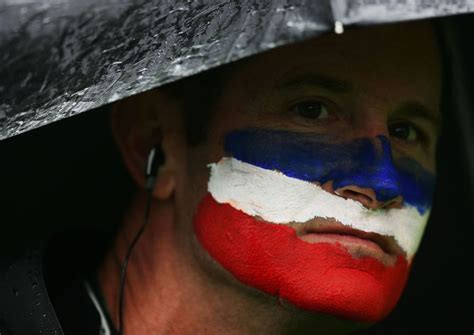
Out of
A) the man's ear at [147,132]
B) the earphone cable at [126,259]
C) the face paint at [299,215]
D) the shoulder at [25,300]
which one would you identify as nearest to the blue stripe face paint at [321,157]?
the face paint at [299,215]

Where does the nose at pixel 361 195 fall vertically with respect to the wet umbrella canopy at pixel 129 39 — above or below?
below

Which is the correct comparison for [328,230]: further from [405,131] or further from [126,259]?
[126,259]

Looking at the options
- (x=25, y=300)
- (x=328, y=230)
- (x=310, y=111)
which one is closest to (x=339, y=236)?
(x=328, y=230)

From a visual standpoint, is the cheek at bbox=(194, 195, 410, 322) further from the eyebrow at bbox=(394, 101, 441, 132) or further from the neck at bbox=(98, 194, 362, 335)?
the eyebrow at bbox=(394, 101, 441, 132)

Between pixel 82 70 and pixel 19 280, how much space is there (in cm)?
64

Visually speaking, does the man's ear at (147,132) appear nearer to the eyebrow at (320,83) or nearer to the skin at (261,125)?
the skin at (261,125)

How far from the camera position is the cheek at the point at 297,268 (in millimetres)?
2201

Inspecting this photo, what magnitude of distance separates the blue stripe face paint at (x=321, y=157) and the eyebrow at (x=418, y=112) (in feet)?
0.47

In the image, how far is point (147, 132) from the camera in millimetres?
2555

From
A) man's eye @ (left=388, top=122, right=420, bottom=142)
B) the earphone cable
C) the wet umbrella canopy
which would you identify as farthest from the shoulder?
man's eye @ (left=388, top=122, right=420, bottom=142)

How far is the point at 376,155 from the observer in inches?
88.6

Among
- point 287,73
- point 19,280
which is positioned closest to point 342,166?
point 287,73

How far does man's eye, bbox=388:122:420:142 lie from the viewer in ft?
7.95

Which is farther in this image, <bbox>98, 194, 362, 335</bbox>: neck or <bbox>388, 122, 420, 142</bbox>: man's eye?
<bbox>388, 122, 420, 142</bbox>: man's eye
